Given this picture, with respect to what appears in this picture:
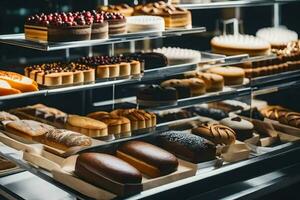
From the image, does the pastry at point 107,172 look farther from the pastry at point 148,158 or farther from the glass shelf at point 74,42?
the glass shelf at point 74,42

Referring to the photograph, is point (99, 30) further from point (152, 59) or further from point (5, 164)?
point (5, 164)

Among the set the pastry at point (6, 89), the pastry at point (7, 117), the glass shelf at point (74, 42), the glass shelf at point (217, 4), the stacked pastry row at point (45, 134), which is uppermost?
the glass shelf at point (217, 4)

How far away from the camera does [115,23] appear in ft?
10.9

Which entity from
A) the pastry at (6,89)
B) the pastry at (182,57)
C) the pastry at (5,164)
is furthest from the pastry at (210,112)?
the pastry at (6,89)

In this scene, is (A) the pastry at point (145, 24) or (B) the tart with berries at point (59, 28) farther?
(A) the pastry at point (145, 24)

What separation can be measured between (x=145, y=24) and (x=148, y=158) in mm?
861

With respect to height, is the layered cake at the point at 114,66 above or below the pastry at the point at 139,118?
above

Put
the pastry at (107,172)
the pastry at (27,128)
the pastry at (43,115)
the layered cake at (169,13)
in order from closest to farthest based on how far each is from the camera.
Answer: the pastry at (107,172) → the pastry at (27,128) → the pastry at (43,115) → the layered cake at (169,13)

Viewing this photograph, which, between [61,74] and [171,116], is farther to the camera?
[171,116]

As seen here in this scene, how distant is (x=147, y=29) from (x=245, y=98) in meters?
1.41

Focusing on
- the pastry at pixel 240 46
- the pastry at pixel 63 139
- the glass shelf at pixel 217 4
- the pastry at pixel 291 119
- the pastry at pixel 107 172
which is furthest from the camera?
the pastry at pixel 240 46

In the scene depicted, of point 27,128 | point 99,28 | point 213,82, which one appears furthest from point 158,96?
point 27,128

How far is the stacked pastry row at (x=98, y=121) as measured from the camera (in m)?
3.42

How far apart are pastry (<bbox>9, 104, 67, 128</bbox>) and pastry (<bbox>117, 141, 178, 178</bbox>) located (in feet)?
1.81
